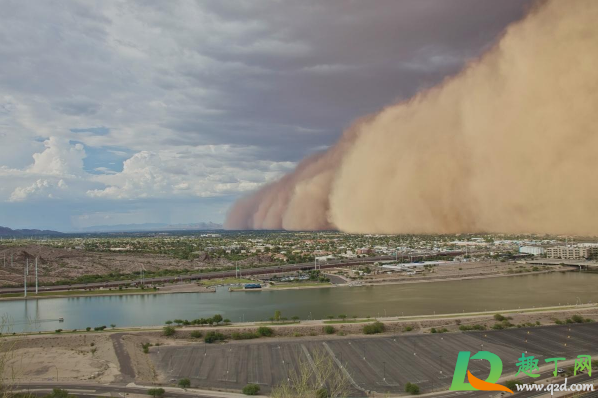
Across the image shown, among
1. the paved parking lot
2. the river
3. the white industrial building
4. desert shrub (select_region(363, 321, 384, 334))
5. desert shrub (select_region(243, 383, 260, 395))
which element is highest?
the white industrial building

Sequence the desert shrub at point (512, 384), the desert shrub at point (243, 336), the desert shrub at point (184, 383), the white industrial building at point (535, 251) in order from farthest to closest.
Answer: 1. the white industrial building at point (535, 251)
2. the desert shrub at point (243, 336)
3. the desert shrub at point (184, 383)
4. the desert shrub at point (512, 384)

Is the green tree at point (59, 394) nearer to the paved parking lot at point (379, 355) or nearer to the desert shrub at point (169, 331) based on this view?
the paved parking lot at point (379, 355)

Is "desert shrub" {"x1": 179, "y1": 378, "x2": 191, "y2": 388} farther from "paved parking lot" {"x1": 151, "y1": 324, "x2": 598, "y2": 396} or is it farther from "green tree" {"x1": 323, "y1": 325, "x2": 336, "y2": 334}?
"green tree" {"x1": 323, "y1": 325, "x2": 336, "y2": 334}

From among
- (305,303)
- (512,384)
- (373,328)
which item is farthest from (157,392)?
(305,303)

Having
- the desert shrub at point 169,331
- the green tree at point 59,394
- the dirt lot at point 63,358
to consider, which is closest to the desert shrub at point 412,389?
the dirt lot at point 63,358

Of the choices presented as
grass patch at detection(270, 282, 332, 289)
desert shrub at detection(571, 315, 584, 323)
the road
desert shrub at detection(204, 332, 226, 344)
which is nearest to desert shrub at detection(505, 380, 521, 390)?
desert shrub at detection(571, 315, 584, 323)

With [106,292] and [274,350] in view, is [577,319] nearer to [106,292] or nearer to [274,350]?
[274,350]
